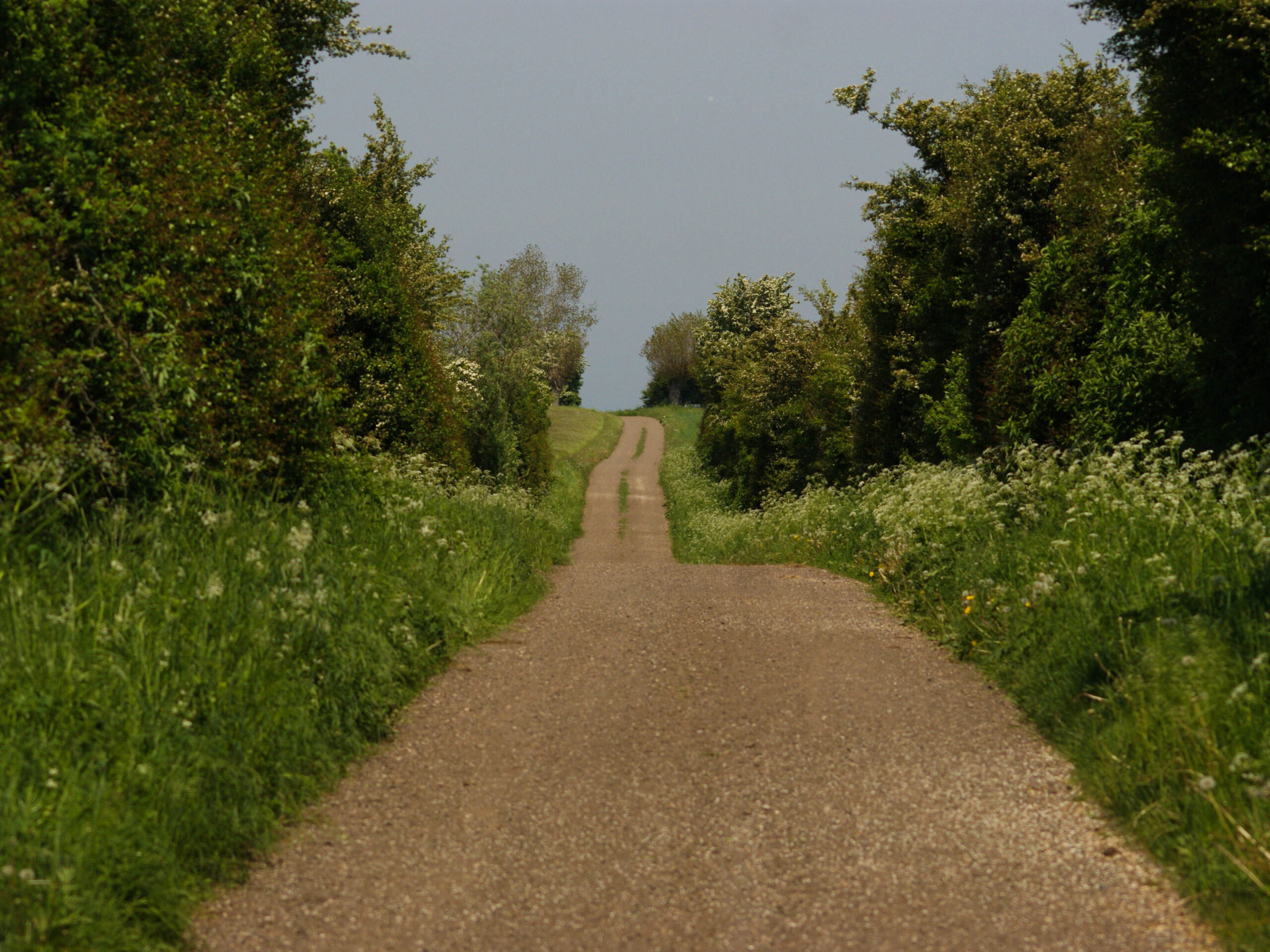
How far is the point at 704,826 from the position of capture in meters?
5.37

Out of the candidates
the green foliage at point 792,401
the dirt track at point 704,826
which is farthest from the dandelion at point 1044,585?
the green foliage at point 792,401

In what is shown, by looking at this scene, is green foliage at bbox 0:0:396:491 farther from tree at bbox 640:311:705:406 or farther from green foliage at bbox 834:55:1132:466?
tree at bbox 640:311:705:406

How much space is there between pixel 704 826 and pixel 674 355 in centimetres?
9963

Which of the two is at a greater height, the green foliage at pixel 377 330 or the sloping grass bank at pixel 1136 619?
the green foliage at pixel 377 330

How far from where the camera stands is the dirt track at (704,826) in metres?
4.38

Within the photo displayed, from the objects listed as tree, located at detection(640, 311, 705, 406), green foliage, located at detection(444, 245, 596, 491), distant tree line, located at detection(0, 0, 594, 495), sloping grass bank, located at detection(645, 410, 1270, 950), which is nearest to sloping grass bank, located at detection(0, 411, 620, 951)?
distant tree line, located at detection(0, 0, 594, 495)

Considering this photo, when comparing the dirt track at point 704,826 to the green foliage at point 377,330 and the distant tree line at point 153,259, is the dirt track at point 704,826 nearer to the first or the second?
the distant tree line at point 153,259

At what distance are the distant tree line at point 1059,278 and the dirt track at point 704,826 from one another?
5.39m

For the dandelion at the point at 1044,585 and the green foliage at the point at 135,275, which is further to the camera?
the dandelion at the point at 1044,585

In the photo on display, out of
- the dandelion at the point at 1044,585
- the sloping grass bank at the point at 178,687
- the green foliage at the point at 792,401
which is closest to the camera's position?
the sloping grass bank at the point at 178,687

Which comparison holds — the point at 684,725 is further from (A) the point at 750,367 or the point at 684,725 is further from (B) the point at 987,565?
(A) the point at 750,367

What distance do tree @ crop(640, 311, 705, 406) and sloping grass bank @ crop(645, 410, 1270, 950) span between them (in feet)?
292

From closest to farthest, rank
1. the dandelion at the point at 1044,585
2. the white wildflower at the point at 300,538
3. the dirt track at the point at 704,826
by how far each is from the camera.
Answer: the dirt track at the point at 704,826, the white wildflower at the point at 300,538, the dandelion at the point at 1044,585

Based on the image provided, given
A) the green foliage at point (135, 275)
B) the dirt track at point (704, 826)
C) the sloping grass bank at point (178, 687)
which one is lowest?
the dirt track at point (704, 826)
